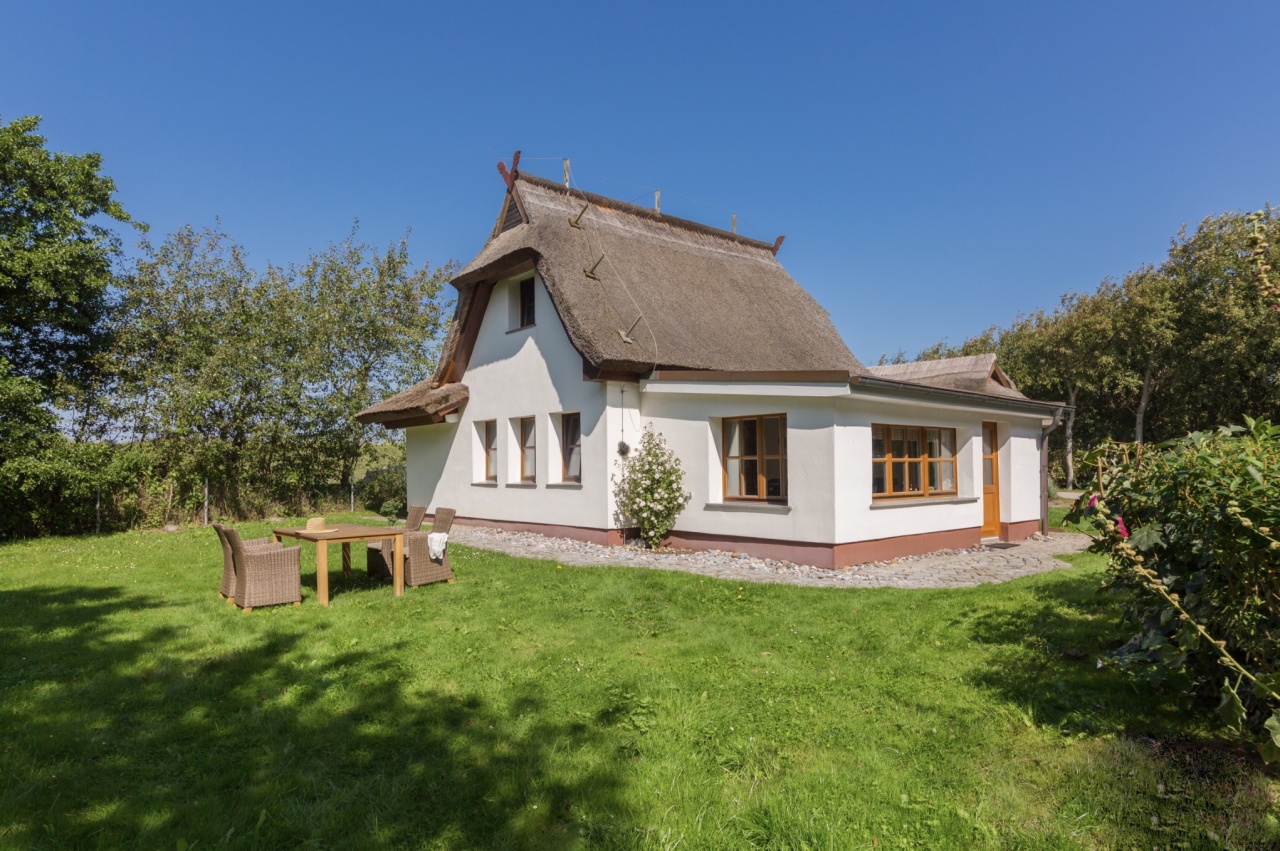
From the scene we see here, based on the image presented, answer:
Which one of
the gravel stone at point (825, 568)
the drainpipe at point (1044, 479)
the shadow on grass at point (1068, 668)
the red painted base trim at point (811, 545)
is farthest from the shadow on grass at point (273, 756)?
the drainpipe at point (1044, 479)

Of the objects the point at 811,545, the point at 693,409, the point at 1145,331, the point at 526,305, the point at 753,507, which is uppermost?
the point at 1145,331

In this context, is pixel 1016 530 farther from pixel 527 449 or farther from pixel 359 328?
pixel 359 328

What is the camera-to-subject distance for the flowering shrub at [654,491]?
11469mm

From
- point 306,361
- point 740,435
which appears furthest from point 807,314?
point 306,361

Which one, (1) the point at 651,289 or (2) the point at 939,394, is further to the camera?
(1) the point at 651,289

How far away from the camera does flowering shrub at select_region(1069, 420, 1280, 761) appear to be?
9.08ft

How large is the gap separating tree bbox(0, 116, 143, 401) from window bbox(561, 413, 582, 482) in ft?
33.5

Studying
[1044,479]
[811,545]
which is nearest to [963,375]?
[1044,479]

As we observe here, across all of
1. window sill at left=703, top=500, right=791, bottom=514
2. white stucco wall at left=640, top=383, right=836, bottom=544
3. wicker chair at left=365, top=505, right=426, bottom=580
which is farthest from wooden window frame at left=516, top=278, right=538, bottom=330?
wicker chair at left=365, top=505, right=426, bottom=580

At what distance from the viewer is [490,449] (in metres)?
15.7

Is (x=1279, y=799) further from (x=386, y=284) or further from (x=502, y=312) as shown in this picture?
(x=386, y=284)

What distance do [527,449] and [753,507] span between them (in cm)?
576

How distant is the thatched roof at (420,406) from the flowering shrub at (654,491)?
18.4 feet

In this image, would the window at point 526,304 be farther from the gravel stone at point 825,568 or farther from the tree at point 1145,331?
the tree at point 1145,331
